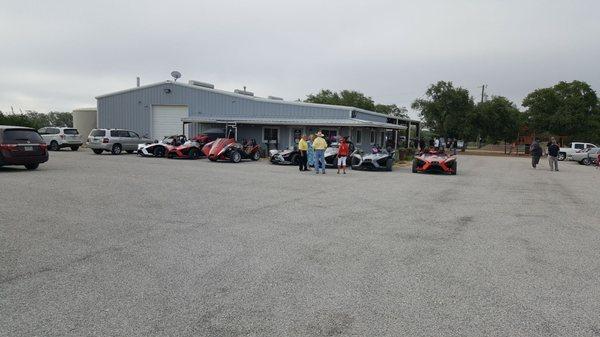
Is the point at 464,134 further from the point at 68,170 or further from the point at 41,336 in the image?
the point at 41,336

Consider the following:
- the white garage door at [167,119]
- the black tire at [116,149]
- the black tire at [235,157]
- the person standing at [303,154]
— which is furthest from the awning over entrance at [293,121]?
the person standing at [303,154]

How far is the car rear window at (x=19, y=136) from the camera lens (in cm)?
1532

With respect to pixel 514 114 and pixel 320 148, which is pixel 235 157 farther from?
pixel 514 114

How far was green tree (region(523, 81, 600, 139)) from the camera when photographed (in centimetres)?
4731

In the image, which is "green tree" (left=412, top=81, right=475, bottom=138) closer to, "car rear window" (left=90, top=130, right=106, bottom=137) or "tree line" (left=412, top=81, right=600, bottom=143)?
"tree line" (left=412, top=81, right=600, bottom=143)

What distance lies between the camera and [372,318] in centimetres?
386

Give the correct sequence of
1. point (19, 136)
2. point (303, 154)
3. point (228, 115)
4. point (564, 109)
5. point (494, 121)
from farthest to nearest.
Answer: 1. point (494, 121)
2. point (564, 109)
3. point (228, 115)
4. point (303, 154)
5. point (19, 136)

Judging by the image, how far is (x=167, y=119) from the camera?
3494 centimetres

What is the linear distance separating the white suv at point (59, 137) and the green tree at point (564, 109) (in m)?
44.4

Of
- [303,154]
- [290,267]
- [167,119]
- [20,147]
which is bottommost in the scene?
[290,267]

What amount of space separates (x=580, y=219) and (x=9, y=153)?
1644 centimetres

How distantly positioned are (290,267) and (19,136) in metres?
14.2

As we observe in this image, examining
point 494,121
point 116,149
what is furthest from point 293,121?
point 494,121

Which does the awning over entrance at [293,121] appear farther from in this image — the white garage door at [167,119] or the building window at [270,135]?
the white garage door at [167,119]
